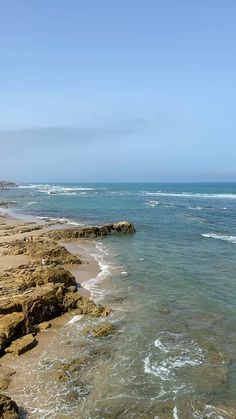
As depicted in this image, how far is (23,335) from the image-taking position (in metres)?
18.2

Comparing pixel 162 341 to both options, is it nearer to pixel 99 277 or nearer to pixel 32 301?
pixel 32 301

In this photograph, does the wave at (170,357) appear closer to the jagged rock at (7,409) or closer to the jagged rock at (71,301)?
the jagged rock at (7,409)

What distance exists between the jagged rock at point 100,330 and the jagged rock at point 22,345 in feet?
8.24

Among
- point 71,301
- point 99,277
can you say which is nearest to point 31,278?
point 71,301

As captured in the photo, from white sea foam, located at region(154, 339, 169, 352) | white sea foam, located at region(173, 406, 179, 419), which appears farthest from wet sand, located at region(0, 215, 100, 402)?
white sea foam, located at region(173, 406, 179, 419)

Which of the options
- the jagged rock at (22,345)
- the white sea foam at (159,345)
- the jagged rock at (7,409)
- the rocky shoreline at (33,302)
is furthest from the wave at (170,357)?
the jagged rock at (7,409)

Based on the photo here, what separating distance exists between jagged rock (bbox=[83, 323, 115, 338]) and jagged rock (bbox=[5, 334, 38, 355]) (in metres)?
2.51

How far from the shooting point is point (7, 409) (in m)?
12.3

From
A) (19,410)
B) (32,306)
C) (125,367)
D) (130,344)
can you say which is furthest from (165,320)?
(19,410)

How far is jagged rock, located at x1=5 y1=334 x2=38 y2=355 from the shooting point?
16.9m

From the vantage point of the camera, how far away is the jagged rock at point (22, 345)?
1691 cm

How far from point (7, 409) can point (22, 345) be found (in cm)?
496

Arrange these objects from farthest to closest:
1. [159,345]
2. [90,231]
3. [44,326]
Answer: [90,231]
[44,326]
[159,345]

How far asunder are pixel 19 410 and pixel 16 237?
3342cm
